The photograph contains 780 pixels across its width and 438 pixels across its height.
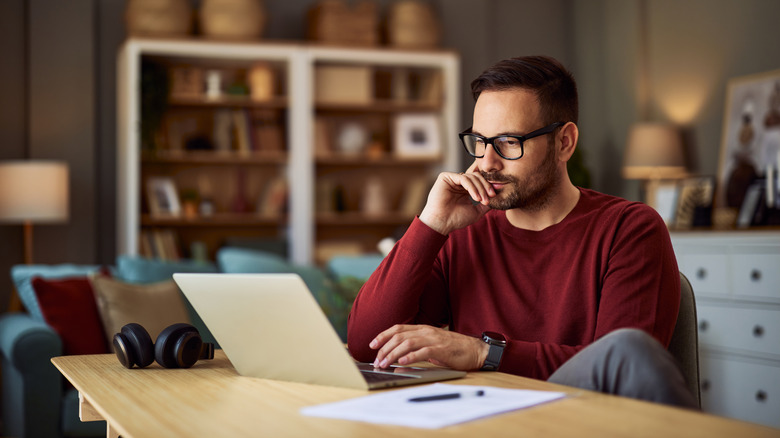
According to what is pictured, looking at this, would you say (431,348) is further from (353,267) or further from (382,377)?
(353,267)

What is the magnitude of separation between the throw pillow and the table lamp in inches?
119

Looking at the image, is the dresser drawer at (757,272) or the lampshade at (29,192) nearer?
the dresser drawer at (757,272)

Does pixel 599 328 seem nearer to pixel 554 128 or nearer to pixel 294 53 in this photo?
pixel 554 128

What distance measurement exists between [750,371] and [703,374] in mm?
309

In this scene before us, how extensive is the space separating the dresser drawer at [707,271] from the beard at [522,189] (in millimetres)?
2364

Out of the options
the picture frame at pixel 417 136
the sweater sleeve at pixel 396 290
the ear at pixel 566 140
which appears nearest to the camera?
the sweater sleeve at pixel 396 290

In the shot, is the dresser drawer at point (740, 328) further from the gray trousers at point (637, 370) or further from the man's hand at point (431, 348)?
the gray trousers at point (637, 370)

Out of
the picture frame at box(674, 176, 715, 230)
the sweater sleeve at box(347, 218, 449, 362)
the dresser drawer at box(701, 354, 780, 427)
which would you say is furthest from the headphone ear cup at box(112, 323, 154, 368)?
the picture frame at box(674, 176, 715, 230)

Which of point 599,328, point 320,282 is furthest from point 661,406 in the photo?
point 320,282

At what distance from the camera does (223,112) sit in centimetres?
550

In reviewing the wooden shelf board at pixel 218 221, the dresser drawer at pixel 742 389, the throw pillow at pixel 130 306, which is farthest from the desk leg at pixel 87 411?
the wooden shelf board at pixel 218 221

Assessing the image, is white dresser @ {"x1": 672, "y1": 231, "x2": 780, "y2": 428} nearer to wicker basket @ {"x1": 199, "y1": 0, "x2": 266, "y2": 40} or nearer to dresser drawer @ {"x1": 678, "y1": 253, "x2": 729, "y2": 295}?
dresser drawer @ {"x1": 678, "y1": 253, "x2": 729, "y2": 295}

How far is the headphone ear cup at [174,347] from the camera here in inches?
55.9

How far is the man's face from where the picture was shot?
5.38 feet
